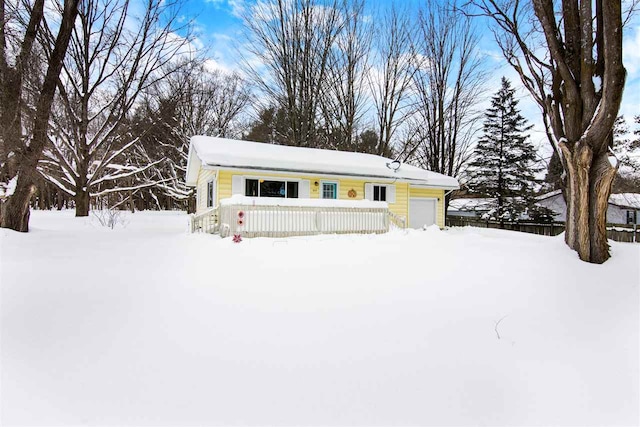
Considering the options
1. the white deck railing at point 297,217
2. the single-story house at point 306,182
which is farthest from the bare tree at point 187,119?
the white deck railing at point 297,217

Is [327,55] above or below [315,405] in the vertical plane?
above

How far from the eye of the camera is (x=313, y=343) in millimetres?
3125

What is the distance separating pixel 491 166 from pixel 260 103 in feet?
56.0

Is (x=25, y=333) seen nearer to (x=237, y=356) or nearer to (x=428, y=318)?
(x=237, y=356)

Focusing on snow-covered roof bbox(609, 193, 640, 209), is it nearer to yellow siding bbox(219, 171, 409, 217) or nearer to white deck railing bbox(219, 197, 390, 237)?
yellow siding bbox(219, 171, 409, 217)

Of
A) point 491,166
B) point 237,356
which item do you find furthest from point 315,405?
point 491,166

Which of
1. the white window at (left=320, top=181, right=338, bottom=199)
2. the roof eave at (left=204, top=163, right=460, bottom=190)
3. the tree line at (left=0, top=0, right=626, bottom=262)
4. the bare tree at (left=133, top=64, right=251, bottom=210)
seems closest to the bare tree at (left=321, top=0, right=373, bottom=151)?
the tree line at (left=0, top=0, right=626, bottom=262)

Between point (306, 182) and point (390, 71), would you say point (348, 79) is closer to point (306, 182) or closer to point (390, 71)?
point (390, 71)

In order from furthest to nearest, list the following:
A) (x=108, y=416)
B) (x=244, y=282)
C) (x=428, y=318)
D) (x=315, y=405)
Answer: (x=244, y=282) → (x=428, y=318) → (x=315, y=405) → (x=108, y=416)

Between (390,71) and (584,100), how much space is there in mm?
14714

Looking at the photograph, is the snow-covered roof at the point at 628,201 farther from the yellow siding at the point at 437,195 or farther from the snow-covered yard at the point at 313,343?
the snow-covered yard at the point at 313,343

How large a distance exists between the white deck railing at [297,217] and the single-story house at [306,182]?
1.5 inches

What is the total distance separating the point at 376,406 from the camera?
2.40 meters

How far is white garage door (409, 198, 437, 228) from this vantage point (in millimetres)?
16031
